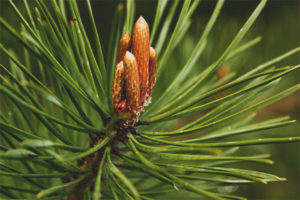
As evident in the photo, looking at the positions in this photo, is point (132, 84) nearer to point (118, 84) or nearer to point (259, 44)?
point (118, 84)

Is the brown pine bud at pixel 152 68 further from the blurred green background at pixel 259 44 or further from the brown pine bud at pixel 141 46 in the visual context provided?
the blurred green background at pixel 259 44

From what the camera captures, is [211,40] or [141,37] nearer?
[141,37]

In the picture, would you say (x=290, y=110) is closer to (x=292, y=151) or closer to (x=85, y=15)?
(x=292, y=151)

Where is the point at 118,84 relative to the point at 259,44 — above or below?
below

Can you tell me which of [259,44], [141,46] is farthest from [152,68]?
[259,44]

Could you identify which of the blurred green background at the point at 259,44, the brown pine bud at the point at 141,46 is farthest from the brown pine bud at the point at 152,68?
the blurred green background at the point at 259,44

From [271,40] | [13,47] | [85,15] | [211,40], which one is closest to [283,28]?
[271,40]

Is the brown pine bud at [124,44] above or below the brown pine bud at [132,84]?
above
